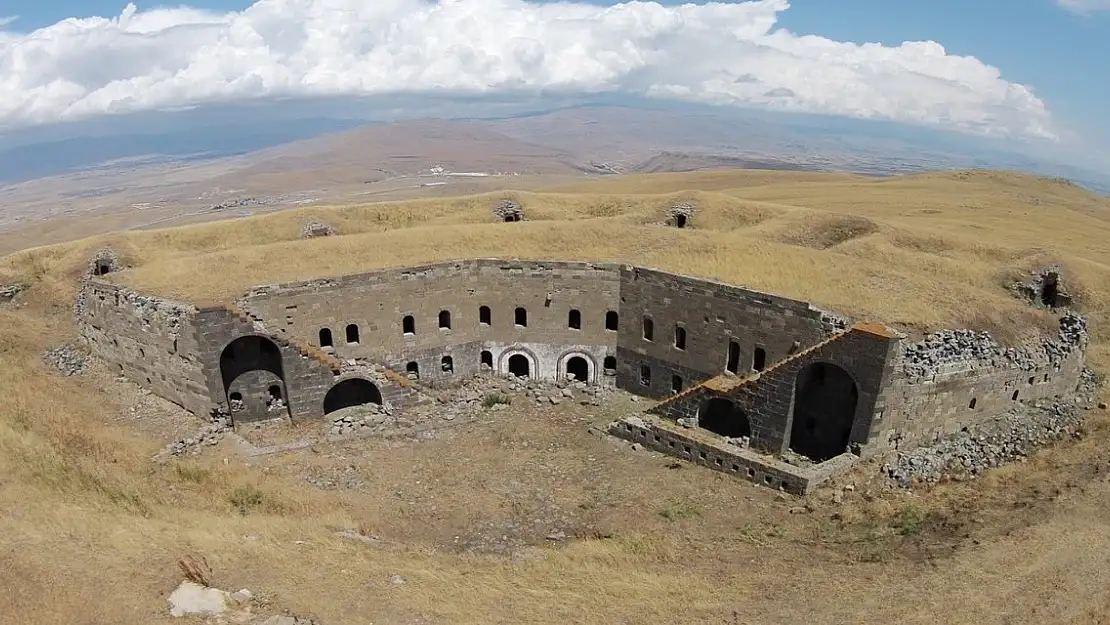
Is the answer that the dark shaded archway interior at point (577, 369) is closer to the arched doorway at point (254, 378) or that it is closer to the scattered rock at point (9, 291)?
the arched doorway at point (254, 378)

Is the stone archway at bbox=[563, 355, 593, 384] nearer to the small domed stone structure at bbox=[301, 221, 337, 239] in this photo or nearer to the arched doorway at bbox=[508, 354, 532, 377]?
the arched doorway at bbox=[508, 354, 532, 377]

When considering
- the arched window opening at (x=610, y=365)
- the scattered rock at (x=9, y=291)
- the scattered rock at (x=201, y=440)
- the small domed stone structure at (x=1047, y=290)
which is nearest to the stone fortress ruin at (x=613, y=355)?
the arched window opening at (x=610, y=365)

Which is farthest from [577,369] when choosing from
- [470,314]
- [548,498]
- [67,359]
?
[67,359]

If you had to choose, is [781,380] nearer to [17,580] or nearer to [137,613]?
[137,613]

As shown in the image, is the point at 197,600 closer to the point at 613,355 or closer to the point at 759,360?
the point at 759,360

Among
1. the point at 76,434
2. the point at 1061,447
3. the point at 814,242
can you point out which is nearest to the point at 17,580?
the point at 76,434

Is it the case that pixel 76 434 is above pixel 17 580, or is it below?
below

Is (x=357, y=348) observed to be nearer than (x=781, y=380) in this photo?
No
